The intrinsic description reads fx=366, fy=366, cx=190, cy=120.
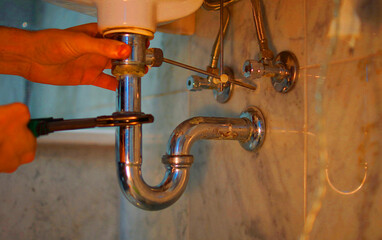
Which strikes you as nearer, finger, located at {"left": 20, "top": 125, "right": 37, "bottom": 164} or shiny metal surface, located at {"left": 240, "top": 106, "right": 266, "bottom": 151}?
finger, located at {"left": 20, "top": 125, "right": 37, "bottom": 164}

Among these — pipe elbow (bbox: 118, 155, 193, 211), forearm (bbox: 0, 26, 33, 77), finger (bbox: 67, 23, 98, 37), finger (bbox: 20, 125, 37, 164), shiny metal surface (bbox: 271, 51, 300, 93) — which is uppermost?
finger (bbox: 67, 23, 98, 37)

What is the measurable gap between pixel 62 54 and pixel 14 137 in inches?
7.8

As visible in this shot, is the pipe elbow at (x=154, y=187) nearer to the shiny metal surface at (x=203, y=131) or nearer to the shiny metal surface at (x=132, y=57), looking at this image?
the shiny metal surface at (x=203, y=131)

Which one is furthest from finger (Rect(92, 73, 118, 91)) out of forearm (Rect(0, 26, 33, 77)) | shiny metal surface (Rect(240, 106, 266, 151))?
shiny metal surface (Rect(240, 106, 266, 151))

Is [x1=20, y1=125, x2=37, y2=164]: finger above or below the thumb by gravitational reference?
below

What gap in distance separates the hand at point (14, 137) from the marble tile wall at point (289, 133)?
0.36 metres

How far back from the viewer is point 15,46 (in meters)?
0.59

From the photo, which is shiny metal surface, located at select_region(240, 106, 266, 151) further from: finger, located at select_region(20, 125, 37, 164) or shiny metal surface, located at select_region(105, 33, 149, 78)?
finger, located at select_region(20, 125, 37, 164)

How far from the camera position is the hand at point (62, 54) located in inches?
19.9

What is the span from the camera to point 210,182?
76 centimetres

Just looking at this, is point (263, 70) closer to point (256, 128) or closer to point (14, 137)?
point (256, 128)

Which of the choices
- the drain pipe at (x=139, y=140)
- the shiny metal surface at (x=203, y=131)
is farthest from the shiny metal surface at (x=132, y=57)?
the shiny metal surface at (x=203, y=131)

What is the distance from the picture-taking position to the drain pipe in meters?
0.51

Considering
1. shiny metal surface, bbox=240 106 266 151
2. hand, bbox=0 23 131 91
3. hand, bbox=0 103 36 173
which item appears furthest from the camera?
shiny metal surface, bbox=240 106 266 151
